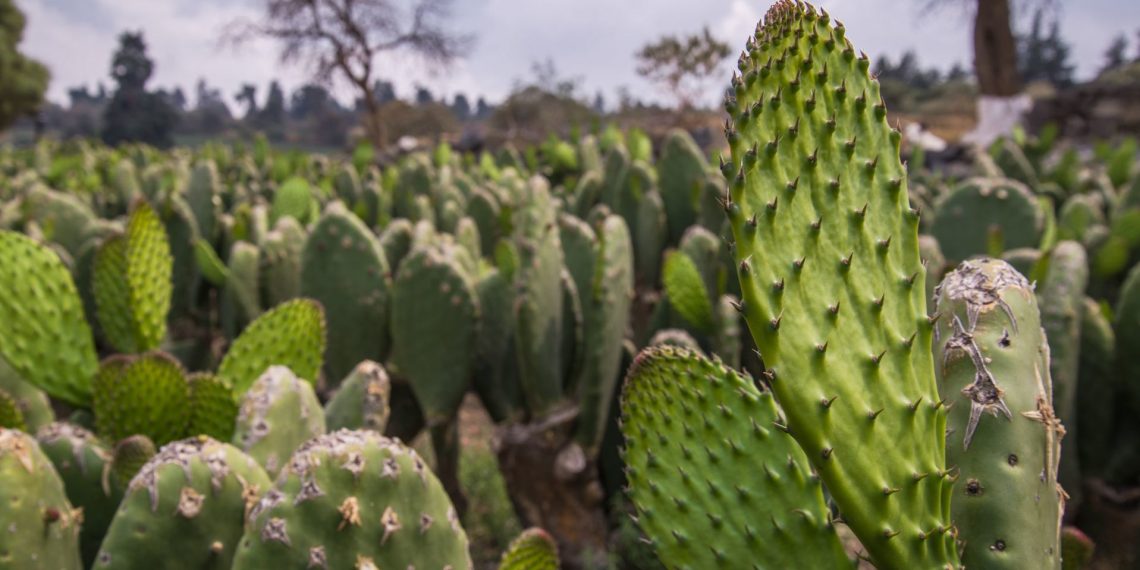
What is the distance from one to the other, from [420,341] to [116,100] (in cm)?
4108

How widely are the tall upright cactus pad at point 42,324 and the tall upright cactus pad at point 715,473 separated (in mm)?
1174

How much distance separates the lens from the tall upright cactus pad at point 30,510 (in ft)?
3.25

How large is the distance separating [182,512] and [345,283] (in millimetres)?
1249

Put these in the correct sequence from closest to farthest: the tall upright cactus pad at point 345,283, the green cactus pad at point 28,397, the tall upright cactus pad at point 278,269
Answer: the green cactus pad at point 28,397 → the tall upright cactus pad at point 345,283 → the tall upright cactus pad at point 278,269

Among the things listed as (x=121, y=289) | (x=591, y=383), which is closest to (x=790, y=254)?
(x=591, y=383)

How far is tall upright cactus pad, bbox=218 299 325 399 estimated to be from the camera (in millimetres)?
1538

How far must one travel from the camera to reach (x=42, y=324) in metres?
1.60

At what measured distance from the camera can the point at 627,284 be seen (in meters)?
2.04

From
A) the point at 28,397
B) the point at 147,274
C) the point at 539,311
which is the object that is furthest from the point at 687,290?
the point at 28,397

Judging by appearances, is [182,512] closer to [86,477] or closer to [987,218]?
[86,477]

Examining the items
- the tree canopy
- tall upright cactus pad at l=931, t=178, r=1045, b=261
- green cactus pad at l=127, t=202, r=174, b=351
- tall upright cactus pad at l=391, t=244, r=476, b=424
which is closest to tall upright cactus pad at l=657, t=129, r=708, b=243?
tall upright cactus pad at l=931, t=178, r=1045, b=261

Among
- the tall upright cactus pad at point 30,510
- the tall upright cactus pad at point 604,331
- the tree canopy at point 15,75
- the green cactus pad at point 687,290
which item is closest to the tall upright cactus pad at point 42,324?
the tall upright cactus pad at point 30,510

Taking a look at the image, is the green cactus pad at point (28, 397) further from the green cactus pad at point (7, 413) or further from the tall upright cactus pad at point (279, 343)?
the tall upright cactus pad at point (279, 343)

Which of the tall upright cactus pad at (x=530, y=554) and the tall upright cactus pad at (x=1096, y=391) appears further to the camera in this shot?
the tall upright cactus pad at (x=1096, y=391)
